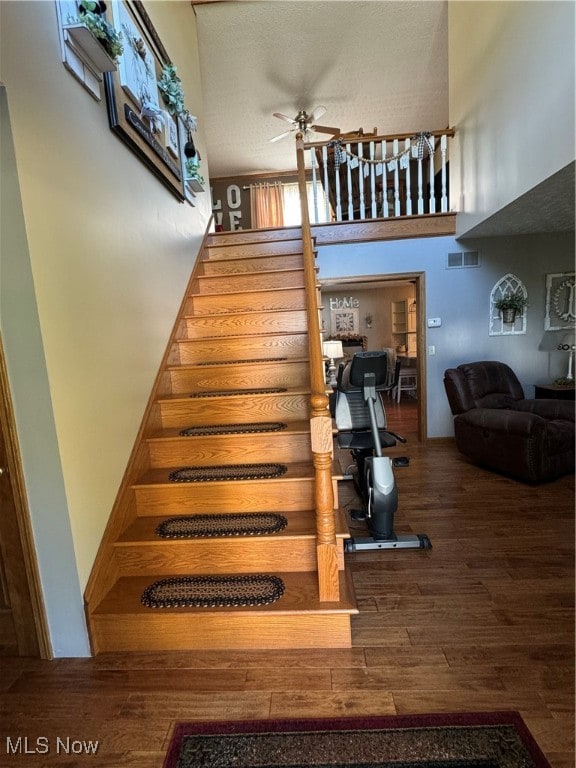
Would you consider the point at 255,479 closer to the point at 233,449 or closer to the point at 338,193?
the point at 233,449

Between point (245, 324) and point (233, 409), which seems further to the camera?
point (245, 324)

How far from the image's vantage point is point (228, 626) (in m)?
1.57

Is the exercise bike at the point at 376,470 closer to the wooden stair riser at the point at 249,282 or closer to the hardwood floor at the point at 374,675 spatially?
the hardwood floor at the point at 374,675

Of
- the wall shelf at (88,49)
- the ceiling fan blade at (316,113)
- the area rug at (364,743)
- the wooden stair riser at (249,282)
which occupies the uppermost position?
the ceiling fan blade at (316,113)

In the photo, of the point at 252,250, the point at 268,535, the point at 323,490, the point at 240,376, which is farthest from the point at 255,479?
the point at 252,250

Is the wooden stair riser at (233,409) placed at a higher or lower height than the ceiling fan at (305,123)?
lower

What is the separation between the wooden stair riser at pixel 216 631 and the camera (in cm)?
155

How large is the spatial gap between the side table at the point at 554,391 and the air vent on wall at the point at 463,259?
158cm

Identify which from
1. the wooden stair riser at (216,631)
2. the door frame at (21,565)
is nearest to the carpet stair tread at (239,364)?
the door frame at (21,565)

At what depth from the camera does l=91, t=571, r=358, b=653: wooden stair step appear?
5.07 feet

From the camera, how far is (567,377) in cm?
411

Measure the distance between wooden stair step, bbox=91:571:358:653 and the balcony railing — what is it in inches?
155

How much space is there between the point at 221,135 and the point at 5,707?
6.70m

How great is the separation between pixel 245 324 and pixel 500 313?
3.11 metres
